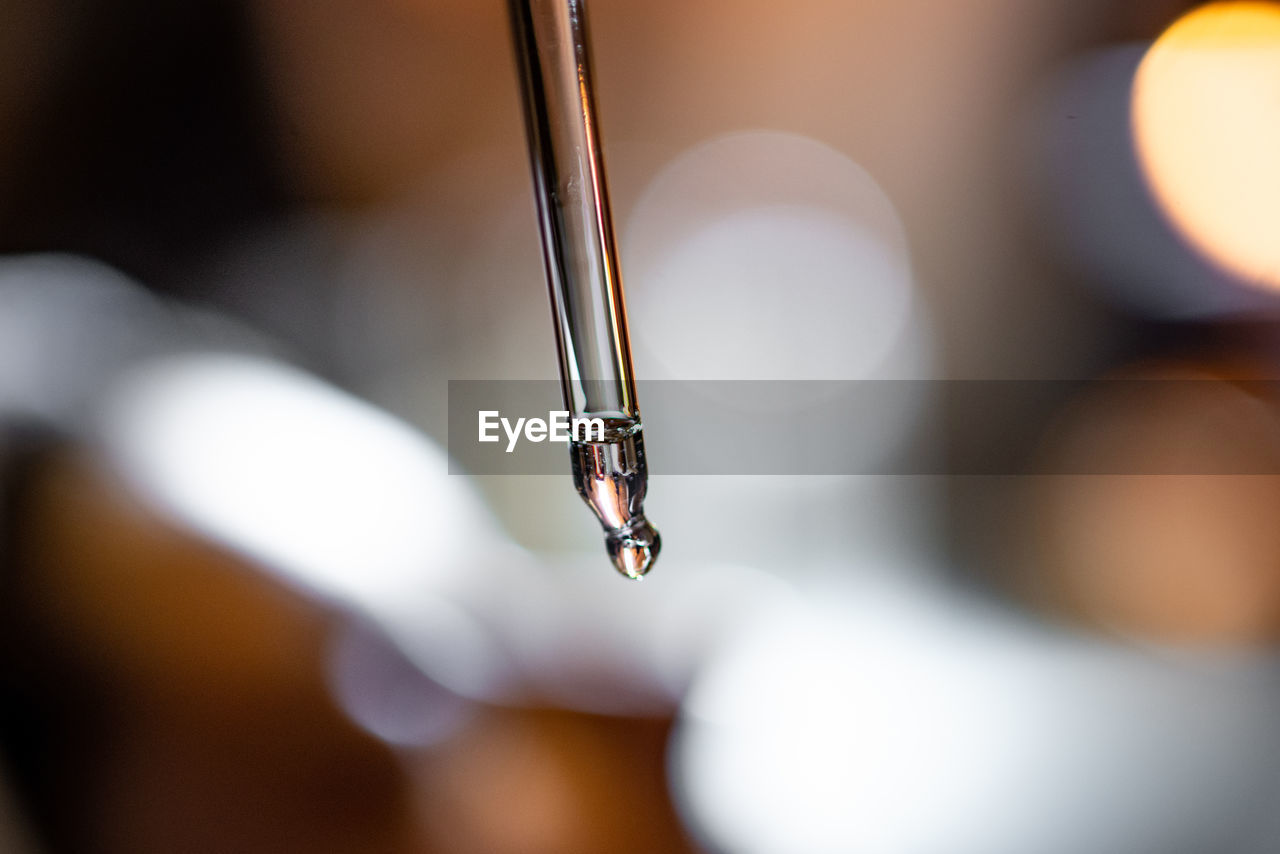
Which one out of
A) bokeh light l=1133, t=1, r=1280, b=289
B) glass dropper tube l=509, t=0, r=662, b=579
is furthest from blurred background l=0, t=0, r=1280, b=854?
glass dropper tube l=509, t=0, r=662, b=579

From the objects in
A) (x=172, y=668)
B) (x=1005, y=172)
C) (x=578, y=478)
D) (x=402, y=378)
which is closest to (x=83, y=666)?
(x=172, y=668)

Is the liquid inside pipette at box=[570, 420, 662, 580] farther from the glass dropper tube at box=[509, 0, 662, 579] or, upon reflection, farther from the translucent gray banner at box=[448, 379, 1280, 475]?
the translucent gray banner at box=[448, 379, 1280, 475]

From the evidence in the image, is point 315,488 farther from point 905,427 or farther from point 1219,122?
point 1219,122

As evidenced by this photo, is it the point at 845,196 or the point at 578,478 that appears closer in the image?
the point at 578,478

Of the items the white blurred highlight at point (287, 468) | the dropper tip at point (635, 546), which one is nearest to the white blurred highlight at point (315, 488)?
the white blurred highlight at point (287, 468)

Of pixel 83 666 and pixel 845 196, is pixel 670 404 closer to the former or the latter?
pixel 845 196

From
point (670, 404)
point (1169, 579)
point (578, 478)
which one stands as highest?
point (670, 404)
